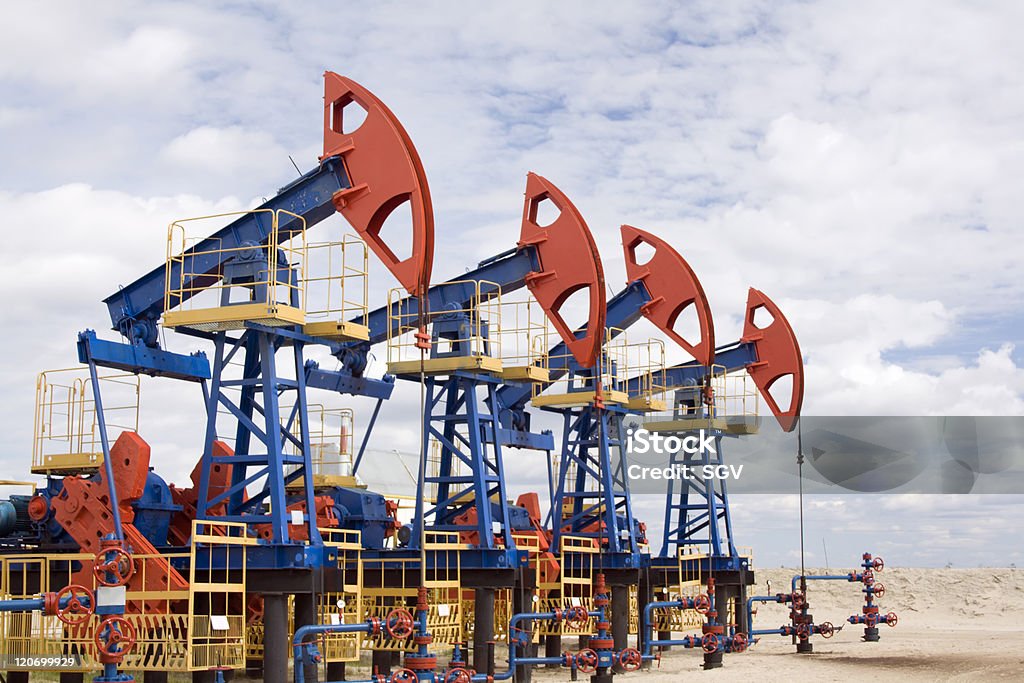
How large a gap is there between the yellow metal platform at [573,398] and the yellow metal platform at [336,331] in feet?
21.7

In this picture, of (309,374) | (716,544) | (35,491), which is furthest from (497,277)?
(716,544)

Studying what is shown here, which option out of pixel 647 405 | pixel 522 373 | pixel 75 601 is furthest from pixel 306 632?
pixel 647 405

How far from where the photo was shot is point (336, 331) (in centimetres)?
1358

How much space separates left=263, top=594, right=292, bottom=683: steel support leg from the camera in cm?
1262

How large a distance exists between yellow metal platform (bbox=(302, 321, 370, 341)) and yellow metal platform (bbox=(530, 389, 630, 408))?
6.63 m

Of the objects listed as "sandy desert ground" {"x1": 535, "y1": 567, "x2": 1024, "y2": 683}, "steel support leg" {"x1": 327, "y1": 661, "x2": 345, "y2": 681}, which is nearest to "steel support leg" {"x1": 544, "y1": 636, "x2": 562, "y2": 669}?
"sandy desert ground" {"x1": 535, "y1": 567, "x2": 1024, "y2": 683}

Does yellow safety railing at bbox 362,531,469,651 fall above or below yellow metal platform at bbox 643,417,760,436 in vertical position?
below

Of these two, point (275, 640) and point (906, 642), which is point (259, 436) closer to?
point (275, 640)

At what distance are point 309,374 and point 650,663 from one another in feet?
26.1

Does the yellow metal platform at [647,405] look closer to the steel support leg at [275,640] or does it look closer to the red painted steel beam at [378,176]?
the red painted steel beam at [378,176]

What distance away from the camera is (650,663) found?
2114 centimetres

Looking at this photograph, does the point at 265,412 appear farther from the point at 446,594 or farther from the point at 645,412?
the point at 645,412

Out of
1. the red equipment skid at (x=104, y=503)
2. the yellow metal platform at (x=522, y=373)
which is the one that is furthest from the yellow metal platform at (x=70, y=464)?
the yellow metal platform at (x=522, y=373)

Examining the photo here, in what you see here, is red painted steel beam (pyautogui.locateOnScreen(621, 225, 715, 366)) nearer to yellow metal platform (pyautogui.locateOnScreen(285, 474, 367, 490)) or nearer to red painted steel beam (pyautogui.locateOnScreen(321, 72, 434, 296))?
yellow metal platform (pyautogui.locateOnScreen(285, 474, 367, 490))
